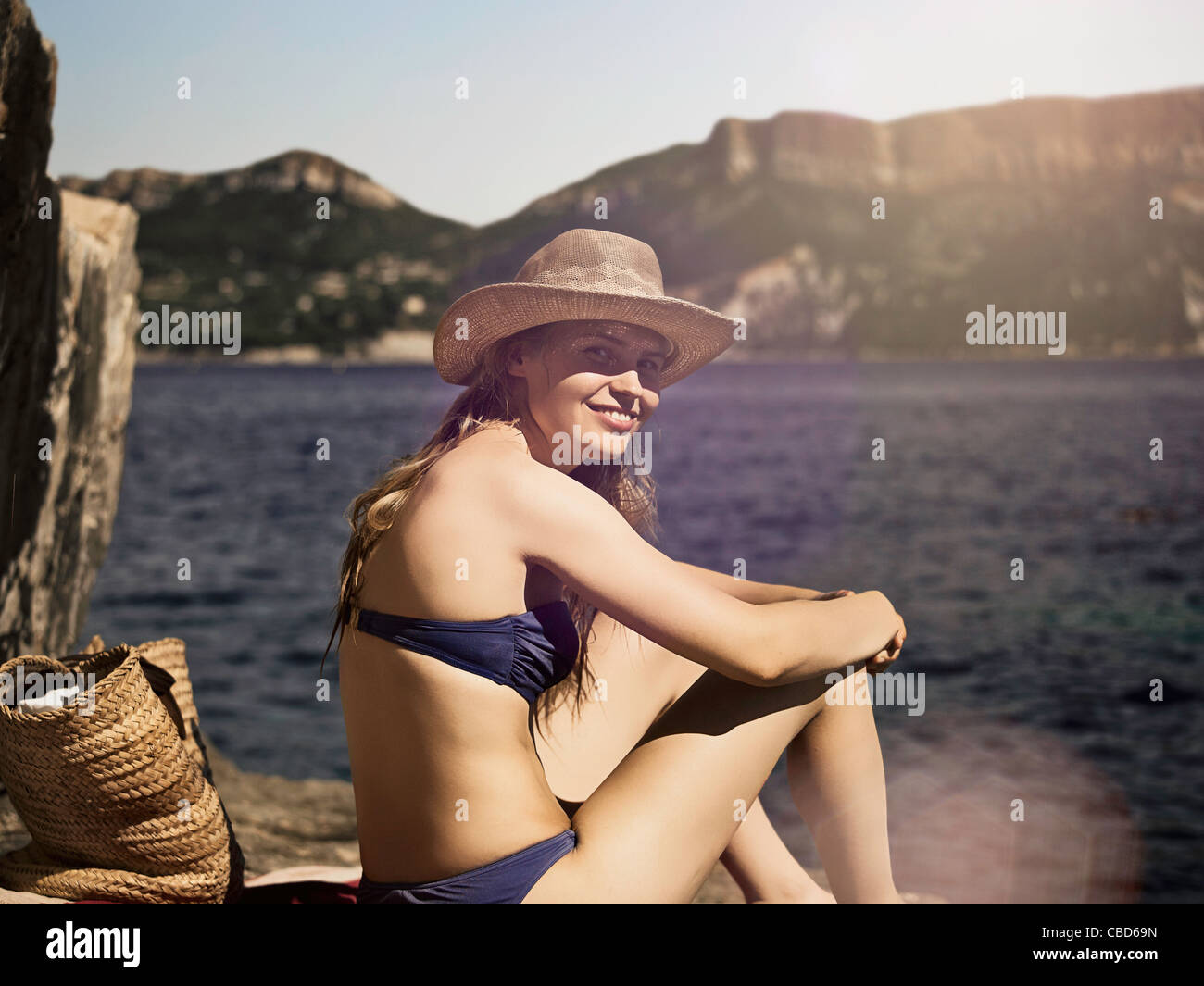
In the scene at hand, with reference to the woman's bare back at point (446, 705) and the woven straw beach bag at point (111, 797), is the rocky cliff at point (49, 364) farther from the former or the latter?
the woman's bare back at point (446, 705)

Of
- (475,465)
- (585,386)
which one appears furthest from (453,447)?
(585,386)

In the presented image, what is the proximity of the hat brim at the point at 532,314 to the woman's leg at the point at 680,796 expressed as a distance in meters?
0.89

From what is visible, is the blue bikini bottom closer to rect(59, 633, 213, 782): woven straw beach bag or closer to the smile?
rect(59, 633, 213, 782): woven straw beach bag

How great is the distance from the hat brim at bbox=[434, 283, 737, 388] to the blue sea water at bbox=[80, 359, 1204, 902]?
619mm

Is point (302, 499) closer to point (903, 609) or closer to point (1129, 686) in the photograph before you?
point (903, 609)

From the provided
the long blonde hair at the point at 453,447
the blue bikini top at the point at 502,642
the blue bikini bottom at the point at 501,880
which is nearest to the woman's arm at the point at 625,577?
the blue bikini top at the point at 502,642

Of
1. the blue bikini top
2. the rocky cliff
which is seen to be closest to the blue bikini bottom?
the blue bikini top

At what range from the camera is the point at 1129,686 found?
15984 millimetres

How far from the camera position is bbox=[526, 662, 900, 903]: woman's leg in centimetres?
237

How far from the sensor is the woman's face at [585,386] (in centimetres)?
272

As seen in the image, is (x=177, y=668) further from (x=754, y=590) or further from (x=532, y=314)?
(x=754, y=590)

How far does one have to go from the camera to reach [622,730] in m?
2.96

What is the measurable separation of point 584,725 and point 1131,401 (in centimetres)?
7854
